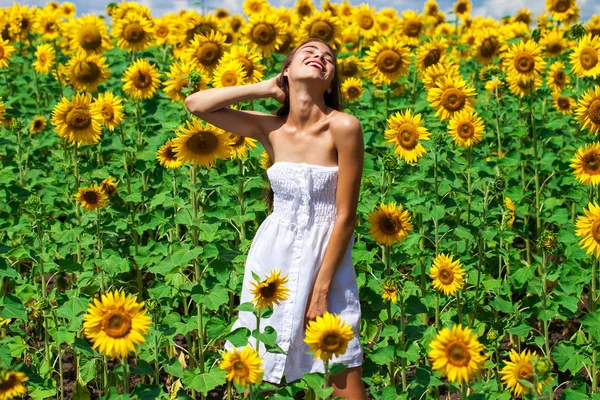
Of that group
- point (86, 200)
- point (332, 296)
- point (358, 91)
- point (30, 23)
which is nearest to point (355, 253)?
point (332, 296)

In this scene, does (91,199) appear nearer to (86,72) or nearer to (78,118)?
(78,118)

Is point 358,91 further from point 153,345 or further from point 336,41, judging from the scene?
point 153,345

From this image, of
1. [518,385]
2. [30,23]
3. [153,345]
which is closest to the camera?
[518,385]

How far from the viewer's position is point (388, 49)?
21.3 feet

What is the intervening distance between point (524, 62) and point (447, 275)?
2527 millimetres

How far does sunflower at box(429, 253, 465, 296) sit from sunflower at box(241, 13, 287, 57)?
344 cm

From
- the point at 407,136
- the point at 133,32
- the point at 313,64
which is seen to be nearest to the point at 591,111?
the point at 407,136

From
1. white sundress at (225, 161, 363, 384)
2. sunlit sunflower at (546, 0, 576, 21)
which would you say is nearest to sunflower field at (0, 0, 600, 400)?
white sundress at (225, 161, 363, 384)

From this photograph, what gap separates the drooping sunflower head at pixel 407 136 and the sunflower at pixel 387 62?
1.88m

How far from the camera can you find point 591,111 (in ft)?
15.7

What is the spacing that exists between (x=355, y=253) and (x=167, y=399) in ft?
4.24

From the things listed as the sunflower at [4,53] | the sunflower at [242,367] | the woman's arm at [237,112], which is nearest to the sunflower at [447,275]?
the woman's arm at [237,112]

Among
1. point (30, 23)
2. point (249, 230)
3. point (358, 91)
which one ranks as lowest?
point (249, 230)

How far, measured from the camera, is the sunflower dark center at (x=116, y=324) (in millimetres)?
2713
